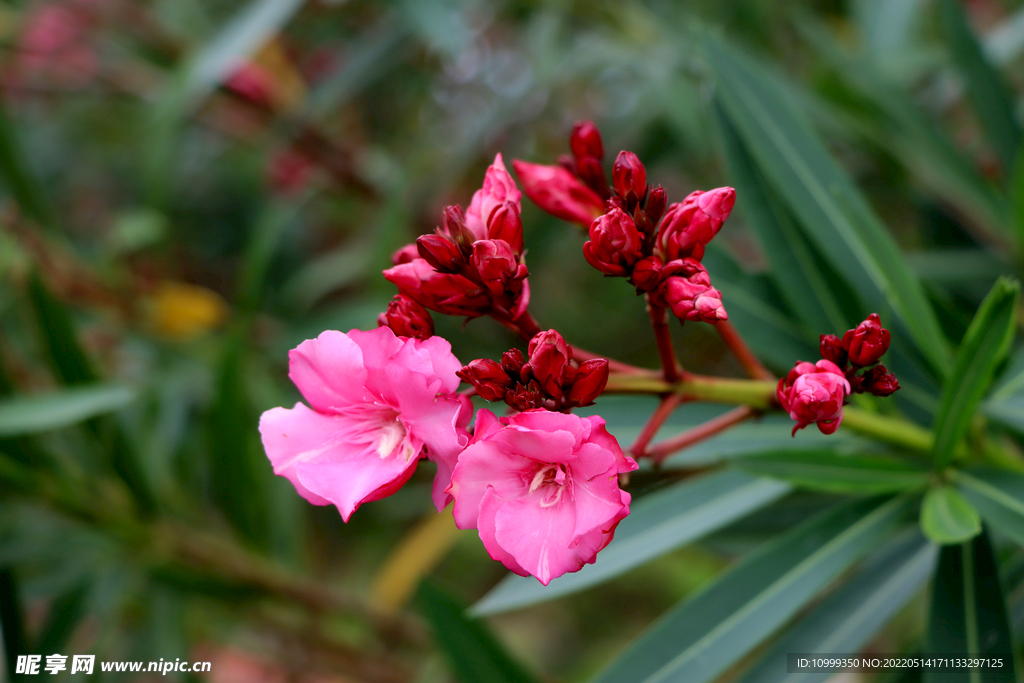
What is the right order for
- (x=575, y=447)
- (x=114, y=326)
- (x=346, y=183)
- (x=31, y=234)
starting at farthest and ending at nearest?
1. (x=346, y=183)
2. (x=114, y=326)
3. (x=31, y=234)
4. (x=575, y=447)

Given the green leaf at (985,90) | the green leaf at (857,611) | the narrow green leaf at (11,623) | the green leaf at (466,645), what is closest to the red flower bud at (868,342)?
the green leaf at (857,611)

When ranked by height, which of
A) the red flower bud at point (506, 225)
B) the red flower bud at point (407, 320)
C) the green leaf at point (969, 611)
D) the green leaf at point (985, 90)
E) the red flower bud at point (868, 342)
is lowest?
the green leaf at point (969, 611)

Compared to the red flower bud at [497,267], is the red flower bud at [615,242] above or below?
above

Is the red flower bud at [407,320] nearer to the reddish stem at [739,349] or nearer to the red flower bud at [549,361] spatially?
the red flower bud at [549,361]

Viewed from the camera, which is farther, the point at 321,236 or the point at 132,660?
the point at 321,236

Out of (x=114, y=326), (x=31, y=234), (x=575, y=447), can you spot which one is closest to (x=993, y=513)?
(x=575, y=447)

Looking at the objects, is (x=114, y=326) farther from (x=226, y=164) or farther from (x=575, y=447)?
(x=575, y=447)

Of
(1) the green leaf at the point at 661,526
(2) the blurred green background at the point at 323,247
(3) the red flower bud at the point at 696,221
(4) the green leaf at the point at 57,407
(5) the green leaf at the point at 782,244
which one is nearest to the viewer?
(3) the red flower bud at the point at 696,221
